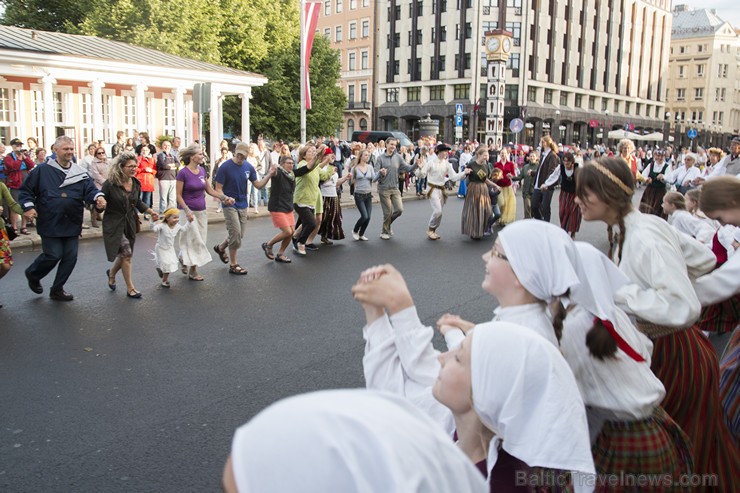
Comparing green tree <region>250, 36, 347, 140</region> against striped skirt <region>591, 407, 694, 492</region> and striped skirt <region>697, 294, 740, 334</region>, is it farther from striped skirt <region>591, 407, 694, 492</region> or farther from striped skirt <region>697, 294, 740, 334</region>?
striped skirt <region>591, 407, 694, 492</region>

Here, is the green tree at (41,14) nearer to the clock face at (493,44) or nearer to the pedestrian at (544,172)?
the clock face at (493,44)

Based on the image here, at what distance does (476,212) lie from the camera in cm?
1363

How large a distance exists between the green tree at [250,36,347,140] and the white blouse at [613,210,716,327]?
42286 mm

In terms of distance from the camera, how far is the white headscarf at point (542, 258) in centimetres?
220

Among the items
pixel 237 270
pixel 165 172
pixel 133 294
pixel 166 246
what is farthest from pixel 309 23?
pixel 133 294

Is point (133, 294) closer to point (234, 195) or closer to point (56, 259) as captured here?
point (56, 259)

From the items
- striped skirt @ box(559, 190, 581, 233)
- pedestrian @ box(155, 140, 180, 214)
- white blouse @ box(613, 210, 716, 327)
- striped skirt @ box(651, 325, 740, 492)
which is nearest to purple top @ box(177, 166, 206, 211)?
pedestrian @ box(155, 140, 180, 214)

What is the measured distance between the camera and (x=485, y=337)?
73.2 inches

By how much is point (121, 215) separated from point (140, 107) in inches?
709

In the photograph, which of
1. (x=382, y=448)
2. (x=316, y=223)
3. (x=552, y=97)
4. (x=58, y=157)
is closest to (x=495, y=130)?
(x=316, y=223)

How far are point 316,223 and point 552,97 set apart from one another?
217 ft

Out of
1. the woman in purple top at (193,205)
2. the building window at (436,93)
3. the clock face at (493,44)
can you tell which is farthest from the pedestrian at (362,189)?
the building window at (436,93)

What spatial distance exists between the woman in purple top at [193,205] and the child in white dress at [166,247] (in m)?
0.18

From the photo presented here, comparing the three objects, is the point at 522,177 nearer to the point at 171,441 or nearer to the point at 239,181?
the point at 239,181
